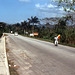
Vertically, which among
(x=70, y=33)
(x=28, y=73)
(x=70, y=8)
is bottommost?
(x=28, y=73)

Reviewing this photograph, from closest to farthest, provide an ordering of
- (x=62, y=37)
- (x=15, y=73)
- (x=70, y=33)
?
(x=15, y=73) < (x=70, y=33) < (x=62, y=37)

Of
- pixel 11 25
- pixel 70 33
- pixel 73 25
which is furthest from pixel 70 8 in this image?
pixel 11 25

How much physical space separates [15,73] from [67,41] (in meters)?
19.3

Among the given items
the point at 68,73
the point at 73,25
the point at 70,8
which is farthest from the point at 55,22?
the point at 68,73

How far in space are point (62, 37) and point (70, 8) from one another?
35.7 feet

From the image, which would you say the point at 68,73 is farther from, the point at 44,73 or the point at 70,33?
the point at 70,33

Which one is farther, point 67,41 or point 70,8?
point 67,41

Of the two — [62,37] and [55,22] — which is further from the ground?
[55,22]

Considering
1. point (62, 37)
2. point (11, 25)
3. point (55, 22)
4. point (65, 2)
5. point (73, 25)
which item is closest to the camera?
point (65, 2)

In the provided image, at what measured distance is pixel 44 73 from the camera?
692 cm

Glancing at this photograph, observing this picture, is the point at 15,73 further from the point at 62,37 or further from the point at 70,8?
the point at 62,37

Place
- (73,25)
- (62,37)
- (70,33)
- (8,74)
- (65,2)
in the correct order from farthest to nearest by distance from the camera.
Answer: (73,25), (62,37), (70,33), (65,2), (8,74)

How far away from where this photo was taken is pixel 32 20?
107188 mm

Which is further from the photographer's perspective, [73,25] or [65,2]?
[73,25]
